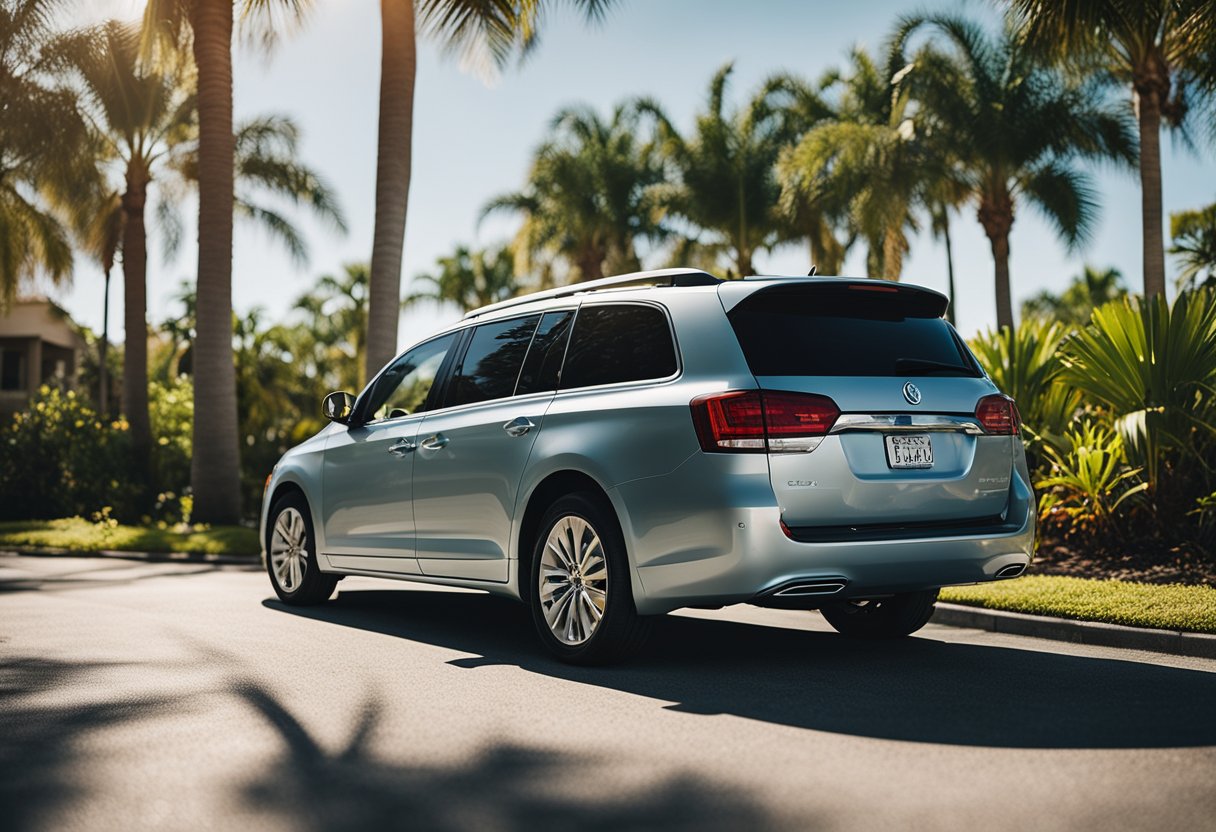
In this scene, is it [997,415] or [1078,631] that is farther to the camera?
[1078,631]

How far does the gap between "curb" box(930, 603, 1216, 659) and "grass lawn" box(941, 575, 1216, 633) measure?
0.33ft

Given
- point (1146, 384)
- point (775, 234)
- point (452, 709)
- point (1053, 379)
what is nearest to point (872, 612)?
point (452, 709)

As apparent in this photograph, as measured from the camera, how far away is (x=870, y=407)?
6.00m

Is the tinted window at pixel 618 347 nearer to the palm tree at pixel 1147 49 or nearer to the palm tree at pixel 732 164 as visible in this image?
the palm tree at pixel 1147 49

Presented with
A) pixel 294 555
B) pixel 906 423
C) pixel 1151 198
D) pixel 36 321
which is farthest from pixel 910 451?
pixel 36 321

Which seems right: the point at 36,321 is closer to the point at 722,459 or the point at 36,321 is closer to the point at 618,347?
the point at 618,347

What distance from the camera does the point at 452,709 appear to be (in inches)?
218

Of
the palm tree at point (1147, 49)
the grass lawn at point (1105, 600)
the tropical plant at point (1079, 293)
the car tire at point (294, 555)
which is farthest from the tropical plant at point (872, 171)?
the tropical plant at point (1079, 293)

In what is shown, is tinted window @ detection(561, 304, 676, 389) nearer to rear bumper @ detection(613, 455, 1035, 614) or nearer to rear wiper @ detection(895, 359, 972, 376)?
rear bumper @ detection(613, 455, 1035, 614)

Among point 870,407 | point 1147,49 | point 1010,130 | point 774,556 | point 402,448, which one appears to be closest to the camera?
point 774,556

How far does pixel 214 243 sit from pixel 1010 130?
63.6 feet

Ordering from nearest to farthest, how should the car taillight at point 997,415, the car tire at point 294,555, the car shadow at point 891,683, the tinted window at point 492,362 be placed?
1. the car shadow at point 891,683
2. the car taillight at point 997,415
3. the tinted window at point 492,362
4. the car tire at point 294,555

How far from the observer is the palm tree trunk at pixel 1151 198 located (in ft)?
71.1

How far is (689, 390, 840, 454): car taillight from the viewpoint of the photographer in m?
5.79
